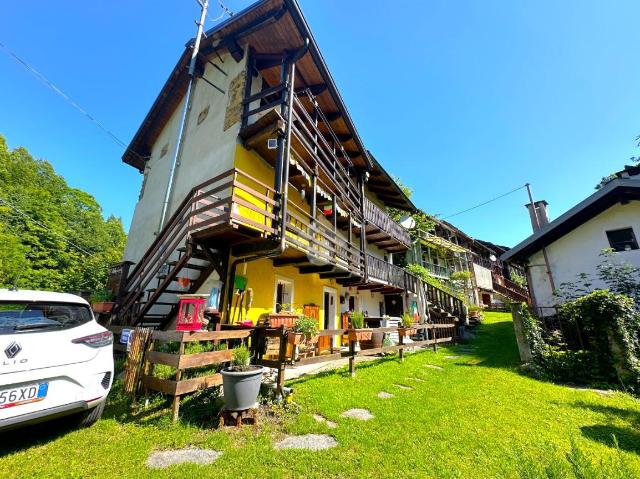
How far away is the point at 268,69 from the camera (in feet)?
33.1

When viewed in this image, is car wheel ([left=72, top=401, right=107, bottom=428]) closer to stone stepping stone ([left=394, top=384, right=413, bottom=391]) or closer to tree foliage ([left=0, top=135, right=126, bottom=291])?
stone stepping stone ([left=394, top=384, right=413, bottom=391])

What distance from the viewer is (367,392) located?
18.5 ft

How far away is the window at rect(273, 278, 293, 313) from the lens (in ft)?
31.1

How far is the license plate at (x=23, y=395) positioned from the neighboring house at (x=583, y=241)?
46.8 feet

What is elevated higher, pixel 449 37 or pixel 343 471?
pixel 449 37

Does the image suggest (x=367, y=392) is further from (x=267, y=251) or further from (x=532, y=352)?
(x=532, y=352)

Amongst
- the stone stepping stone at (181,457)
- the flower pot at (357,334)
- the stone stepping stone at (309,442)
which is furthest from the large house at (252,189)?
the stone stepping stone at (309,442)

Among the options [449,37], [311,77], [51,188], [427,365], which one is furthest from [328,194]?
[51,188]

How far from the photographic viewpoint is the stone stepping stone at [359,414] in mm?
4367

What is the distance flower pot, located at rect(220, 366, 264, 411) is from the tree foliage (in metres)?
19.0

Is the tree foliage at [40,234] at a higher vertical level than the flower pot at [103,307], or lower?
higher

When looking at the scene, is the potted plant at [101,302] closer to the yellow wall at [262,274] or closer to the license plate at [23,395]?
the yellow wall at [262,274]

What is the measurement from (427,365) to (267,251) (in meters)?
6.30

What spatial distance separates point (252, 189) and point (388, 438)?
5643mm
